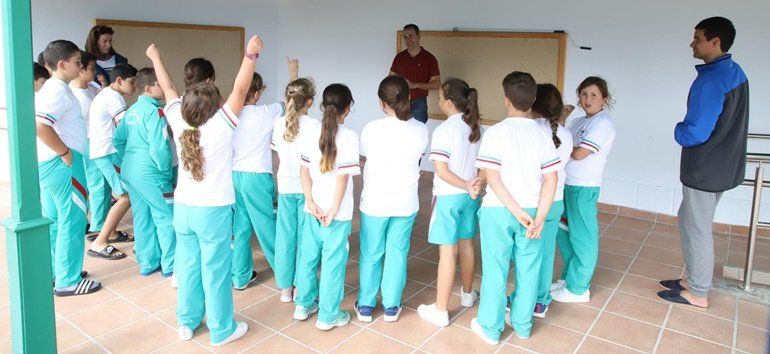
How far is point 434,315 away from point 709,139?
69.1 inches

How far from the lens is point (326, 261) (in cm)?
283

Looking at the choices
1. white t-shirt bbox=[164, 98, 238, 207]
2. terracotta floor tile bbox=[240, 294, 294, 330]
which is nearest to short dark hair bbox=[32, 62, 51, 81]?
white t-shirt bbox=[164, 98, 238, 207]

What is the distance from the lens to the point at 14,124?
204cm

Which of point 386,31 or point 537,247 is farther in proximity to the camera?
point 386,31

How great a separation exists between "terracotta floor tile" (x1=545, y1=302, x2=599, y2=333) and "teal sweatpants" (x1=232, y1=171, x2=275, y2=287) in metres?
1.59

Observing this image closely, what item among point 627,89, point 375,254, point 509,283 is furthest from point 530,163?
point 627,89

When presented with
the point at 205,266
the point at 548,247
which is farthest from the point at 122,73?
the point at 548,247

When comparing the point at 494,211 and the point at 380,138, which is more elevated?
the point at 380,138

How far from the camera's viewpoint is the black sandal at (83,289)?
3203mm

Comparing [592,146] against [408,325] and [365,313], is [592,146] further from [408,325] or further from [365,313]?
[365,313]

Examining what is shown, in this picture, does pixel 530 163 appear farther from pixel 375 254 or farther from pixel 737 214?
pixel 737 214

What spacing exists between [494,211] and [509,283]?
1.12 m

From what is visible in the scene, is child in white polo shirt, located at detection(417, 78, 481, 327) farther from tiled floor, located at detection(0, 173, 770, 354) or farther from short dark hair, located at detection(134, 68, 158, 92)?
short dark hair, located at detection(134, 68, 158, 92)

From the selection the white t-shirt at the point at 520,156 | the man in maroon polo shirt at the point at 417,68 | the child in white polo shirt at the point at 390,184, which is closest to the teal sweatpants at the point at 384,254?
the child in white polo shirt at the point at 390,184
